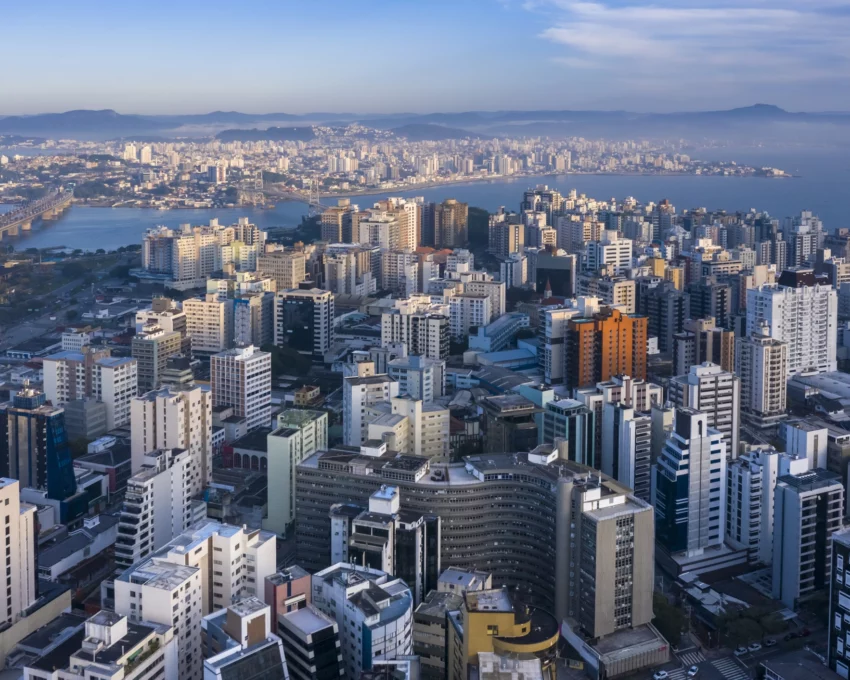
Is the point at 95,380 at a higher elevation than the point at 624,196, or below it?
below

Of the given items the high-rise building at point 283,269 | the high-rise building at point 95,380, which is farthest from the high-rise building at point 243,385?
the high-rise building at point 283,269

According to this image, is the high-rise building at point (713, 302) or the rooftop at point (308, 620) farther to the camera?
the high-rise building at point (713, 302)

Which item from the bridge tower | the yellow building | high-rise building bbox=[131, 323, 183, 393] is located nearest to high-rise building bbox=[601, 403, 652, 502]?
the yellow building

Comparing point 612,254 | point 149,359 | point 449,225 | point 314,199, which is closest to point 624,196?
point 314,199

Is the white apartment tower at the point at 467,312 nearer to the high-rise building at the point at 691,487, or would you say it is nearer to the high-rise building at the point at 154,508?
the high-rise building at the point at 691,487

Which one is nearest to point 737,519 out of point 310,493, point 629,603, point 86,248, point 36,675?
point 629,603

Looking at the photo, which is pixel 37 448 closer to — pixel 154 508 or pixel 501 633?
pixel 154 508
